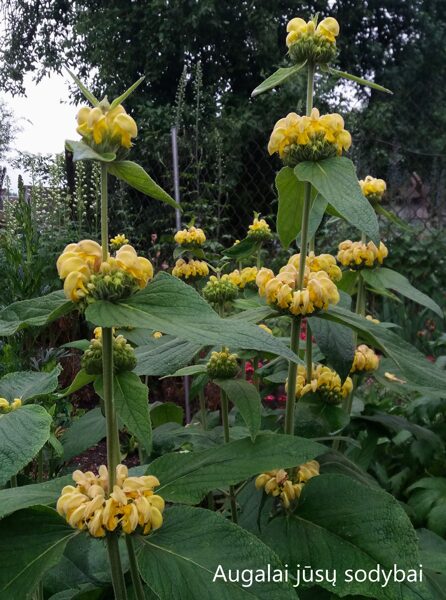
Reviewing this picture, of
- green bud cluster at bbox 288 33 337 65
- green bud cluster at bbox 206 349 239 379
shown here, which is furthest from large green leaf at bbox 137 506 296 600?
green bud cluster at bbox 288 33 337 65

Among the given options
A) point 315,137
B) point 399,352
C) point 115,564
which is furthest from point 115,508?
point 315,137

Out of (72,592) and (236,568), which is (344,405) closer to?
(72,592)

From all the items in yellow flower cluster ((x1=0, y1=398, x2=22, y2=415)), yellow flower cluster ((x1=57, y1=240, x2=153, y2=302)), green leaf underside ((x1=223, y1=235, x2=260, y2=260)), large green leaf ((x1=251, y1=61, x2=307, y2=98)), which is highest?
large green leaf ((x1=251, y1=61, x2=307, y2=98))

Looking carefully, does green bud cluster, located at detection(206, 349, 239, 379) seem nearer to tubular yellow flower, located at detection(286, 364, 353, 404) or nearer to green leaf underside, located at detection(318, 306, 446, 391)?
tubular yellow flower, located at detection(286, 364, 353, 404)

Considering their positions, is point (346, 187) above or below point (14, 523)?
above

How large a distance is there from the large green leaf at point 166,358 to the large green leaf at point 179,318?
0.18 meters

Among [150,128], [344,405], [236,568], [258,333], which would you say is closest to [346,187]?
[258,333]

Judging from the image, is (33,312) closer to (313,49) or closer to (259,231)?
(313,49)

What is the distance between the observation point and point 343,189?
719mm

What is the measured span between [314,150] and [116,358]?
370mm

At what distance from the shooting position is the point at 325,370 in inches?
44.4

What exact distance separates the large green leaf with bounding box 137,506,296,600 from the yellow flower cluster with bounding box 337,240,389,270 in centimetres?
83

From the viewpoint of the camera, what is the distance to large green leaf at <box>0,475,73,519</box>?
1.87ft

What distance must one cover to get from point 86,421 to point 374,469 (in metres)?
0.81
